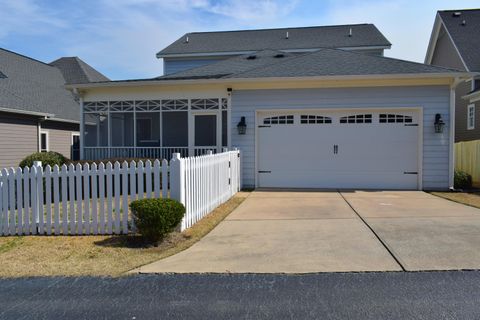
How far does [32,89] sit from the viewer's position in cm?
1952

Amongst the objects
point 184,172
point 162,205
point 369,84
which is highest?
point 369,84

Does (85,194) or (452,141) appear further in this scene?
(452,141)

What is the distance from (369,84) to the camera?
12297mm

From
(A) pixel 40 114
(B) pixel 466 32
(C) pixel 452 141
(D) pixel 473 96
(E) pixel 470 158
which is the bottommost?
(E) pixel 470 158

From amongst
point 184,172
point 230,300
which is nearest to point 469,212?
point 184,172

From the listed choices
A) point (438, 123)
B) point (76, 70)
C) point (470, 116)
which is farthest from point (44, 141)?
point (470, 116)

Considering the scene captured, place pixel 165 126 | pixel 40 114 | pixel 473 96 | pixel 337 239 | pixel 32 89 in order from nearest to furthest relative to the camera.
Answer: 1. pixel 337 239
2. pixel 40 114
3. pixel 165 126
4. pixel 32 89
5. pixel 473 96

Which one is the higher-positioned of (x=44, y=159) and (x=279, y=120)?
(x=279, y=120)

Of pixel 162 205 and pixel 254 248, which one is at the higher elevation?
pixel 162 205

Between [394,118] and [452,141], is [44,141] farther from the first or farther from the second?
[452,141]

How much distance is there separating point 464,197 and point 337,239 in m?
6.34

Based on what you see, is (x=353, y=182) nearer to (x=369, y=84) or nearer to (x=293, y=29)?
(x=369, y=84)

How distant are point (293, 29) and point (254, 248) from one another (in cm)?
2374

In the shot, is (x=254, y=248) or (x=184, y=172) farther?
(x=184, y=172)
